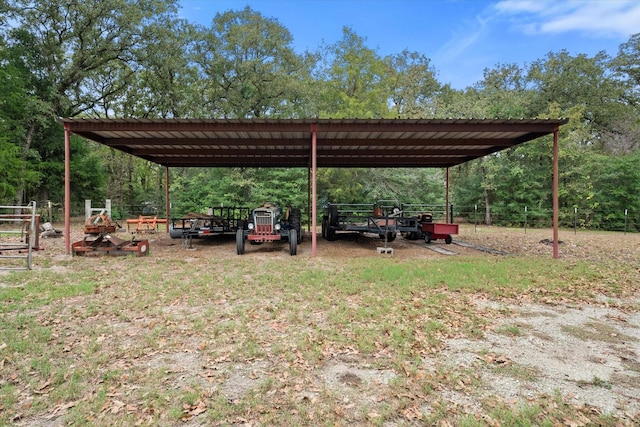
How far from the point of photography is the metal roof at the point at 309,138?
871cm

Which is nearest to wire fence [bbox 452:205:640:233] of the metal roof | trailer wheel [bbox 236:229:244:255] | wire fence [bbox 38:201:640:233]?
wire fence [bbox 38:201:640:233]

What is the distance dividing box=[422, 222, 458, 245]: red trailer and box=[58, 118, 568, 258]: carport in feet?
9.00

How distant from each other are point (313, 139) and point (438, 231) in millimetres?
6103

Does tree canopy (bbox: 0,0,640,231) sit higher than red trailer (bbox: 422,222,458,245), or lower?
higher

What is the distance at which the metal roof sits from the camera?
871 centimetres

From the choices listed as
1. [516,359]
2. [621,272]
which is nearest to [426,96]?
[621,272]

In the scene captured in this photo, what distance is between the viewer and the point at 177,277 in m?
6.69

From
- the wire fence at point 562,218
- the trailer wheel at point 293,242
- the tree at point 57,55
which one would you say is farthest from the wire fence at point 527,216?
the trailer wheel at point 293,242

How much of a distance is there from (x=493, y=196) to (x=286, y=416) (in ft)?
88.2

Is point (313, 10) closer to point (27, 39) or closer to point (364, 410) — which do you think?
point (364, 410)

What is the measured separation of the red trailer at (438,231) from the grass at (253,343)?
486cm

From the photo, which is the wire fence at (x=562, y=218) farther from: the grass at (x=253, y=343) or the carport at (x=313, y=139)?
the grass at (x=253, y=343)

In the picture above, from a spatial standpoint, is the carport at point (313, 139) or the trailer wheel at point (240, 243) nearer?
the carport at point (313, 139)

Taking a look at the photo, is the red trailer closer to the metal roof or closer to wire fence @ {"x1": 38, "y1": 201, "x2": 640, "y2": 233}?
the metal roof
